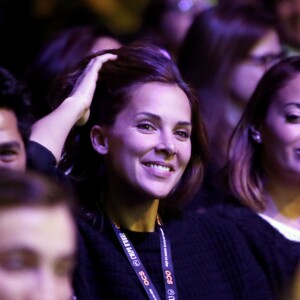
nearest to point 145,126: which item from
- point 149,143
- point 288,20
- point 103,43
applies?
point 149,143

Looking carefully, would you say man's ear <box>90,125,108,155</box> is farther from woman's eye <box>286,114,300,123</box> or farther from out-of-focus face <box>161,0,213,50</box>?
out-of-focus face <box>161,0,213,50</box>

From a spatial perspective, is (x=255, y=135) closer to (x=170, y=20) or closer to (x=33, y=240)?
(x=170, y=20)

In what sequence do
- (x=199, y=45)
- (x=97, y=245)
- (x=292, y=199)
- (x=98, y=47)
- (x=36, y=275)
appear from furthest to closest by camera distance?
(x=199, y=45), (x=98, y=47), (x=292, y=199), (x=97, y=245), (x=36, y=275)

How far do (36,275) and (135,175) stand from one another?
1.19 m

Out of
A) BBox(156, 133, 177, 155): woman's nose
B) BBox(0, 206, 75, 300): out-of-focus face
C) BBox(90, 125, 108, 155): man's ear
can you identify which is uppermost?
BBox(0, 206, 75, 300): out-of-focus face

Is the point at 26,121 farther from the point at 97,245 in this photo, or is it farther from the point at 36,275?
the point at 36,275

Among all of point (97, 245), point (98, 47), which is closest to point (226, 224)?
point (97, 245)

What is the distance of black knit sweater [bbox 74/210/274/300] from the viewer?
2.85m

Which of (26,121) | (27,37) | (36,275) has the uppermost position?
(36,275)

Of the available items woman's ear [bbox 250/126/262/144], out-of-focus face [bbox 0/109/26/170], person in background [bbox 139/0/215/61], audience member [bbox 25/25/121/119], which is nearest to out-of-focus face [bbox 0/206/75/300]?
out-of-focus face [bbox 0/109/26/170]

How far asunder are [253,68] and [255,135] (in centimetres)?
74

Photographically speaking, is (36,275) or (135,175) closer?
(36,275)

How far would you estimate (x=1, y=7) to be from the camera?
540 centimetres

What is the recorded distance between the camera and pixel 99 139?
311cm
